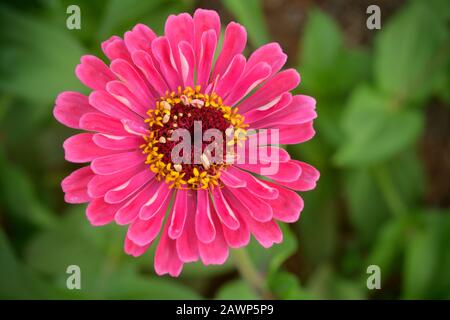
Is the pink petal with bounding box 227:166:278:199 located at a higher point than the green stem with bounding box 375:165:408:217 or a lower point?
higher

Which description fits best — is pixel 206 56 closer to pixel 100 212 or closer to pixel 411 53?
pixel 100 212

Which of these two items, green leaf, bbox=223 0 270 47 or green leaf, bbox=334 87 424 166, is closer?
green leaf, bbox=223 0 270 47

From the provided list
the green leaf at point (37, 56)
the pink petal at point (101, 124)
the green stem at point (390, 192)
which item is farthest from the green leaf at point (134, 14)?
the green stem at point (390, 192)

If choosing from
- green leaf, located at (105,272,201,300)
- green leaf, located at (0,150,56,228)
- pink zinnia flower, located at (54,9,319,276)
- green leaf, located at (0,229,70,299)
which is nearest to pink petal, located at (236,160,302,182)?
pink zinnia flower, located at (54,9,319,276)

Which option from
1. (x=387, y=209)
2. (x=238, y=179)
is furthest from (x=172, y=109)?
(x=387, y=209)

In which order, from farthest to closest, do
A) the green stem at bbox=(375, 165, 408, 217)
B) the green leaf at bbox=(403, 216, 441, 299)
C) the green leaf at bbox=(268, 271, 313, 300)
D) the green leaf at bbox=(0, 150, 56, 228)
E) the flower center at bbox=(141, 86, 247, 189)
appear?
the green stem at bbox=(375, 165, 408, 217) < the green leaf at bbox=(0, 150, 56, 228) < the green leaf at bbox=(403, 216, 441, 299) < the green leaf at bbox=(268, 271, 313, 300) < the flower center at bbox=(141, 86, 247, 189)

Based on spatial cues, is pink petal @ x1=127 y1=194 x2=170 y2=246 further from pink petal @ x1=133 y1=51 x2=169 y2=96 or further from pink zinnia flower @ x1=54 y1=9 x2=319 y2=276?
pink petal @ x1=133 y1=51 x2=169 y2=96

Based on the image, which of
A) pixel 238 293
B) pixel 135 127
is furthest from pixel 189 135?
pixel 238 293

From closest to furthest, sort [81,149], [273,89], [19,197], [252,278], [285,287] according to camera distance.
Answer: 1. [81,149]
2. [273,89]
3. [285,287]
4. [252,278]
5. [19,197]
